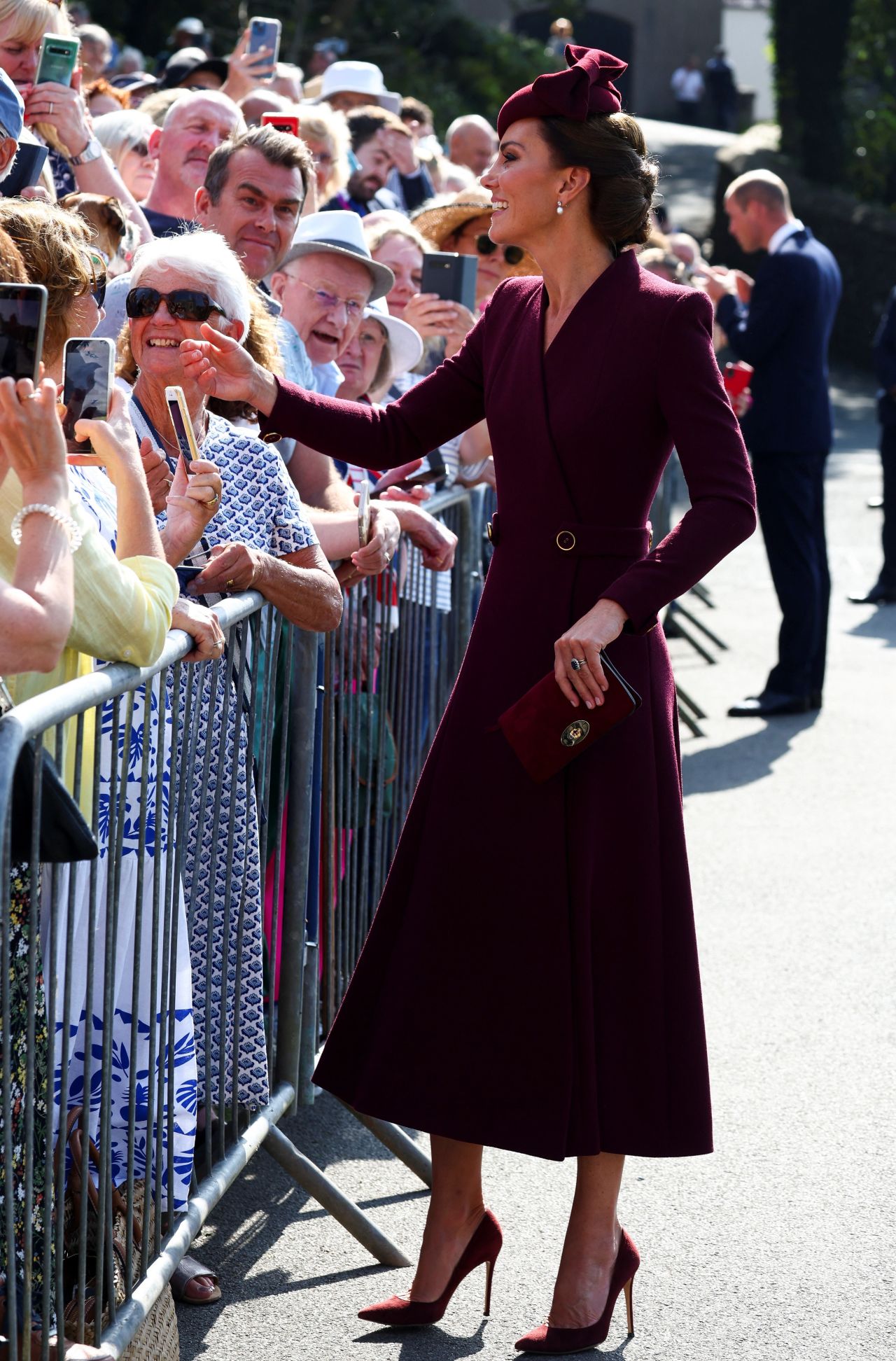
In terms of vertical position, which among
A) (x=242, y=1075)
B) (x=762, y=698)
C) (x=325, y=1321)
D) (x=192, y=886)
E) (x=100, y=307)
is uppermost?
(x=100, y=307)

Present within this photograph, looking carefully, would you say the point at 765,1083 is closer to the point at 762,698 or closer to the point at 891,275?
the point at 762,698

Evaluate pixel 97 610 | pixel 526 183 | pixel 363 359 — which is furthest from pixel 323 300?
pixel 97 610

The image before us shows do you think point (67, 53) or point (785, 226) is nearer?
point (67, 53)

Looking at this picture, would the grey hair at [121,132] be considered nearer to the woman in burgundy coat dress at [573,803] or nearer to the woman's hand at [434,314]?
the woman's hand at [434,314]

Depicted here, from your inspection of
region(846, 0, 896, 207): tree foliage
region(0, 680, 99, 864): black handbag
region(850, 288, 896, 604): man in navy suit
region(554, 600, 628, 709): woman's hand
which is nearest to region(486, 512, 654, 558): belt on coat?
region(554, 600, 628, 709): woman's hand

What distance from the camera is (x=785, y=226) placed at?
9.79 m

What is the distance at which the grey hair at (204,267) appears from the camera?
12.2 ft

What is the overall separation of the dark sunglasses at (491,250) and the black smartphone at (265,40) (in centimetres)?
158

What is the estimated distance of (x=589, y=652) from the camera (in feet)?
11.0

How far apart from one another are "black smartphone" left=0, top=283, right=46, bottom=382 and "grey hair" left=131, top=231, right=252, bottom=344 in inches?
49.2

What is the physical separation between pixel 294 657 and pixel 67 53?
236 cm

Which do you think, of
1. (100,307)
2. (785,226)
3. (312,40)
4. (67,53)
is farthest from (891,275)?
(100,307)

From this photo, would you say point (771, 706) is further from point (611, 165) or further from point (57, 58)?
point (611, 165)

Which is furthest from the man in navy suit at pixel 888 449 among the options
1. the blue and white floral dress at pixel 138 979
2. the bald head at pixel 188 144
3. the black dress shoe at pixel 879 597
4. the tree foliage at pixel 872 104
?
the tree foliage at pixel 872 104
